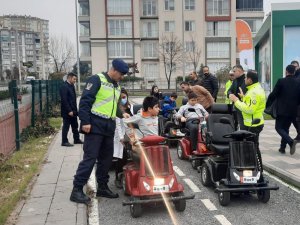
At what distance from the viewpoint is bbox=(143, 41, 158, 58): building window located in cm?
5700

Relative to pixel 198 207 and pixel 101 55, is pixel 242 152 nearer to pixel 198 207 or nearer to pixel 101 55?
pixel 198 207

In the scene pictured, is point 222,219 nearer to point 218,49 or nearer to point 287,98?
point 287,98

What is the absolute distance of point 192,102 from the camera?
8781 millimetres

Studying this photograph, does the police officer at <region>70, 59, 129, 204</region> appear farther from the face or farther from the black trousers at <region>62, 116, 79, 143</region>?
the black trousers at <region>62, 116, 79, 143</region>

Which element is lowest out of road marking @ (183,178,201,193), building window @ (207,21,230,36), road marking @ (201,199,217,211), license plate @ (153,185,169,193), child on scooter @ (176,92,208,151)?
road marking @ (201,199,217,211)

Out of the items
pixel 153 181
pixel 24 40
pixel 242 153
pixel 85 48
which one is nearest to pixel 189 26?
pixel 85 48

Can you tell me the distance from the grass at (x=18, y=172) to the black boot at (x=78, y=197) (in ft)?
2.60

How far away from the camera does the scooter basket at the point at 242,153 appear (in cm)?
576

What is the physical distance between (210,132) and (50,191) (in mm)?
2784

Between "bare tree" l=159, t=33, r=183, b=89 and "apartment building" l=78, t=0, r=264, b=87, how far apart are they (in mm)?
139

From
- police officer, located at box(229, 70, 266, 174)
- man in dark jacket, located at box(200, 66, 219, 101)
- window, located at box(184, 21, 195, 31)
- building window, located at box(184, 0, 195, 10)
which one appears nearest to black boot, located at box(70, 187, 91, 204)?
police officer, located at box(229, 70, 266, 174)

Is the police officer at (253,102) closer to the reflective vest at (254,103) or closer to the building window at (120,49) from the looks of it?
the reflective vest at (254,103)

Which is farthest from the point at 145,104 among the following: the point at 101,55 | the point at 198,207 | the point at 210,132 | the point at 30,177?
the point at 101,55

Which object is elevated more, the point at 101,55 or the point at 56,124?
the point at 101,55
